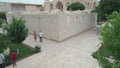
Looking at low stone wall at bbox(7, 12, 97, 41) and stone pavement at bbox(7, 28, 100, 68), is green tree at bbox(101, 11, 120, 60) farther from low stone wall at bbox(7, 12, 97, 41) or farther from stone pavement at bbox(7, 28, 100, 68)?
low stone wall at bbox(7, 12, 97, 41)

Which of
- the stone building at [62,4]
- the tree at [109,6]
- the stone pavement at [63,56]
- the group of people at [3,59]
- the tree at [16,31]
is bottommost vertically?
the stone pavement at [63,56]

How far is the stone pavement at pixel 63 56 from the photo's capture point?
1437cm

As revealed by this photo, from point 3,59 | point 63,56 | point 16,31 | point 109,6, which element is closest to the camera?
point 3,59

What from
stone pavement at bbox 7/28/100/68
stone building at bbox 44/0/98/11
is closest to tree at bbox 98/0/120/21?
stone pavement at bbox 7/28/100/68

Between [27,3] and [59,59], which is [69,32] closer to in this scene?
[59,59]

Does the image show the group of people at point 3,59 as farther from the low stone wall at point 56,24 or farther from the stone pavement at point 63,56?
the low stone wall at point 56,24

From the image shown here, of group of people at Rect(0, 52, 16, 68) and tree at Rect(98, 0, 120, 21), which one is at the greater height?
tree at Rect(98, 0, 120, 21)

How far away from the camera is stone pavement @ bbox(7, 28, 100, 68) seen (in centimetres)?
1437

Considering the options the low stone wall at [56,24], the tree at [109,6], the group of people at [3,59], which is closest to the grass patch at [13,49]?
the group of people at [3,59]

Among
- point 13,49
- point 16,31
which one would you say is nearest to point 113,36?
point 16,31

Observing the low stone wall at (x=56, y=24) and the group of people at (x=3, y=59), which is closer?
the group of people at (x=3, y=59)

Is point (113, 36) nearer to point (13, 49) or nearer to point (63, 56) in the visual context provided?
point (63, 56)

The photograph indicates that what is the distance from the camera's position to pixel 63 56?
54.8 feet

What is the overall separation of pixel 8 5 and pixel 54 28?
2143 centimetres
